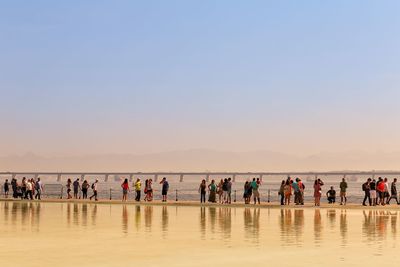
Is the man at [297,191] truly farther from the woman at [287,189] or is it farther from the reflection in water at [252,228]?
the reflection in water at [252,228]

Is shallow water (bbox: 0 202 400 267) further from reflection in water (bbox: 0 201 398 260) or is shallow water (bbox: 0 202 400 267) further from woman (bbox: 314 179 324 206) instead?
woman (bbox: 314 179 324 206)

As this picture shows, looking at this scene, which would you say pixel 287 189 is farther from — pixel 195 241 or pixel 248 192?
pixel 195 241

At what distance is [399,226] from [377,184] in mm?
19173

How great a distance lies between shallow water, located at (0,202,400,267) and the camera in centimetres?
1770

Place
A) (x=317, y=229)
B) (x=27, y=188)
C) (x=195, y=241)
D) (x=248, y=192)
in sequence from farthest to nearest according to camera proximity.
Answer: (x=27, y=188), (x=248, y=192), (x=317, y=229), (x=195, y=241)

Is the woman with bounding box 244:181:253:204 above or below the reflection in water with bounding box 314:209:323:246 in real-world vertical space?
above

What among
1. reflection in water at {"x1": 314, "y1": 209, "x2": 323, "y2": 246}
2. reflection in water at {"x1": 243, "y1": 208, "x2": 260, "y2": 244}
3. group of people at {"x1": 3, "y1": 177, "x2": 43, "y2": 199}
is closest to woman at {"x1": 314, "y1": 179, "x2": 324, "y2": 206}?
reflection in water at {"x1": 314, "y1": 209, "x2": 323, "y2": 246}

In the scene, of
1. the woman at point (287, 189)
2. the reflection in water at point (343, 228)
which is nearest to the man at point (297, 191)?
the woman at point (287, 189)

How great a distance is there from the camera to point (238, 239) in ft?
75.9

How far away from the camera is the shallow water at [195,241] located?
1770 centimetres

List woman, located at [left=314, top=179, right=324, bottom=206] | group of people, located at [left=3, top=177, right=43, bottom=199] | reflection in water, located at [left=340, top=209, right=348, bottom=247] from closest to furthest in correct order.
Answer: reflection in water, located at [left=340, top=209, right=348, bottom=247] → woman, located at [left=314, top=179, right=324, bottom=206] → group of people, located at [left=3, top=177, right=43, bottom=199]

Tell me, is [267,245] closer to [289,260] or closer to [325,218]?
[289,260]

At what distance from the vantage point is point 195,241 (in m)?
22.5

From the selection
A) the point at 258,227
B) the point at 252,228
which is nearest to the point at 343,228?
the point at 258,227
